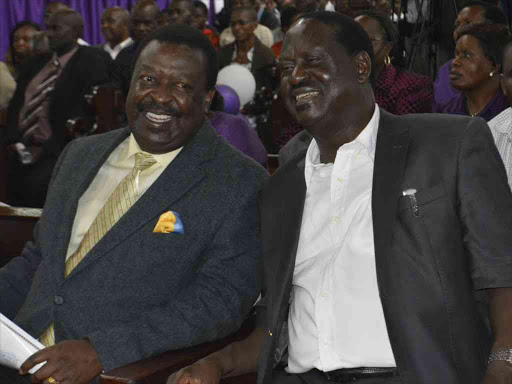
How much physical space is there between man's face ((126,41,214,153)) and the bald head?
4.72m

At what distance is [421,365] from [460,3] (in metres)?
3.83

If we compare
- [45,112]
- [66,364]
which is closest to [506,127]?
[66,364]

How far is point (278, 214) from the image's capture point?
208 centimetres

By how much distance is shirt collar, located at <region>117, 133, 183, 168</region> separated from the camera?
2402mm

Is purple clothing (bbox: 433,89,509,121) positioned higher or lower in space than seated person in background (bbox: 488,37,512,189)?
lower

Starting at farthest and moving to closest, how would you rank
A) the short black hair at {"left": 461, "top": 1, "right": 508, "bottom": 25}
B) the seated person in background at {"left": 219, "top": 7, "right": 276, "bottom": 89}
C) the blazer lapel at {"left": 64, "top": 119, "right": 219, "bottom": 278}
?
the seated person in background at {"left": 219, "top": 7, "right": 276, "bottom": 89} → the short black hair at {"left": 461, "top": 1, "right": 508, "bottom": 25} → the blazer lapel at {"left": 64, "top": 119, "right": 219, "bottom": 278}

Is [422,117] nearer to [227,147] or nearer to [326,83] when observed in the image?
[326,83]

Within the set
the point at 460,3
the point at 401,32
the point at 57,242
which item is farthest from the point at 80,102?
the point at 57,242

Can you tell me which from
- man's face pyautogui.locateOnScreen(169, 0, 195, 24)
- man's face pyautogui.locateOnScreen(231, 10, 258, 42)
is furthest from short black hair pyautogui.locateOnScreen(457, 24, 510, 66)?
man's face pyautogui.locateOnScreen(169, 0, 195, 24)

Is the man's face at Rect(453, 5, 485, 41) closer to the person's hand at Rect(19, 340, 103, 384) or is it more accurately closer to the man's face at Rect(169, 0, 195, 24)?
the person's hand at Rect(19, 340, 103, 384)

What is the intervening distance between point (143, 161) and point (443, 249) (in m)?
0.99

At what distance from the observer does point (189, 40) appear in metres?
2.34

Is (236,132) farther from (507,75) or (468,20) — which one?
(468,20)

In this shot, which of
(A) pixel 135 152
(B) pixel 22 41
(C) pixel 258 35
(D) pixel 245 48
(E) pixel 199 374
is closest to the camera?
(E) pixel 199 374
